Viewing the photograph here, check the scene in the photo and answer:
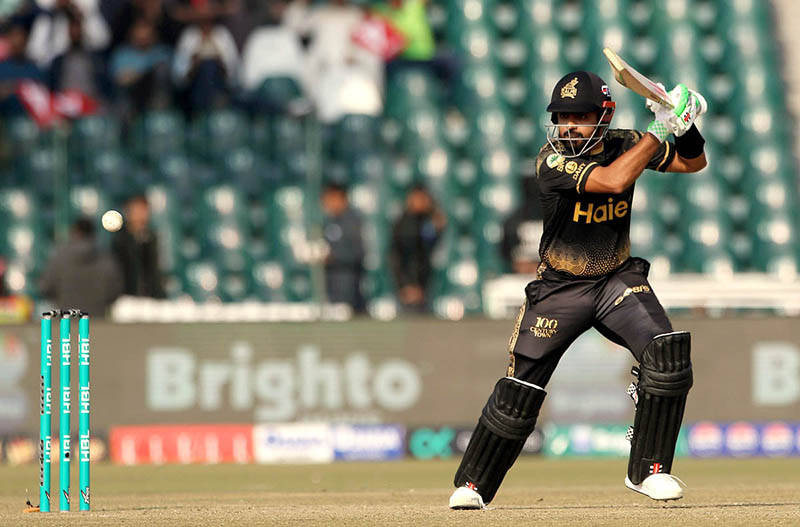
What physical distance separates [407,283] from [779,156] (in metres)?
5.73

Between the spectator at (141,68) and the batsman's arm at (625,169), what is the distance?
415 inches

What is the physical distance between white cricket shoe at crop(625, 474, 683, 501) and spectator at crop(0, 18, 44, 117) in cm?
1096

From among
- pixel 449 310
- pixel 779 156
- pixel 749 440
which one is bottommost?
pixel 749 440

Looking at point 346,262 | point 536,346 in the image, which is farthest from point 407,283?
point 536,346

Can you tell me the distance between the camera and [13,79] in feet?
53.3

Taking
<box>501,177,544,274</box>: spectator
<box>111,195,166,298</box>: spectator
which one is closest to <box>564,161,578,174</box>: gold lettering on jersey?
<box>501,177,544,274</box>: spectator

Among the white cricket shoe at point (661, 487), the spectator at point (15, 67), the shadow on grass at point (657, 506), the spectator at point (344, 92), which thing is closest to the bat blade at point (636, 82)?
the white cricket shoe at point (661, 487)

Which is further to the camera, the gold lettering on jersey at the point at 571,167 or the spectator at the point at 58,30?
the spectator at the point at 58,30

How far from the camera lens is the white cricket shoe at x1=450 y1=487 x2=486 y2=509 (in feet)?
22.8

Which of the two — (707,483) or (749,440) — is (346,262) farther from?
(707,483)

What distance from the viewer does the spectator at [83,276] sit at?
13.4 m

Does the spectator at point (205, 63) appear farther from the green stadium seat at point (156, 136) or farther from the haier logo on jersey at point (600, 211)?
the haier logo on jersey at point (600, 211)

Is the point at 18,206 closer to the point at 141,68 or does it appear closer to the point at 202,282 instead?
the point at 141,68

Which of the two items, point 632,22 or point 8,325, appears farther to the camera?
point 632,22
